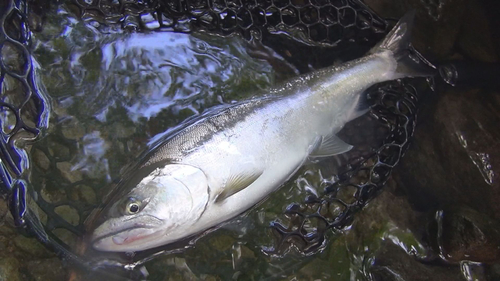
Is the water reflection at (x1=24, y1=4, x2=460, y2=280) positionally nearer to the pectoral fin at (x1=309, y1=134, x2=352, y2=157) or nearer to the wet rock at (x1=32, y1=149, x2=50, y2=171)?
the wet rock at (x1=32, y1=149, x2=50, y2=171)

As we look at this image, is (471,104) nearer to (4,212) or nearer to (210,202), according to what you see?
(210,202)

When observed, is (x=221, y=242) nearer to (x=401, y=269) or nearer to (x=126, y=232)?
(x=126, y=232)

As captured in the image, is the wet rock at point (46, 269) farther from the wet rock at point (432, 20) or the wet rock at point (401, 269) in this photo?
the wet rock at point (432, 20)

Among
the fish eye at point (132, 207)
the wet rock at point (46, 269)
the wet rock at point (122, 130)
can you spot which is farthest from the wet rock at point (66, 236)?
the wet rock at point (122, 130)

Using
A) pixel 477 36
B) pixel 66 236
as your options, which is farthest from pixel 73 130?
pixel 477 36

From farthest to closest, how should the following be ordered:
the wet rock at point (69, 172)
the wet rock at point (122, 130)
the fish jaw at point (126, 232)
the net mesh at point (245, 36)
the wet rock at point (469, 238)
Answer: the wet rock at point (469, 238) < the wet rock at point (122, 130) < the wet rock at point (69, 172) < the net mesh at point (245, 36) < the fish jaw at point (126, 232)

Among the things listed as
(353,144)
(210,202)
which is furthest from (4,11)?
(353,144)
